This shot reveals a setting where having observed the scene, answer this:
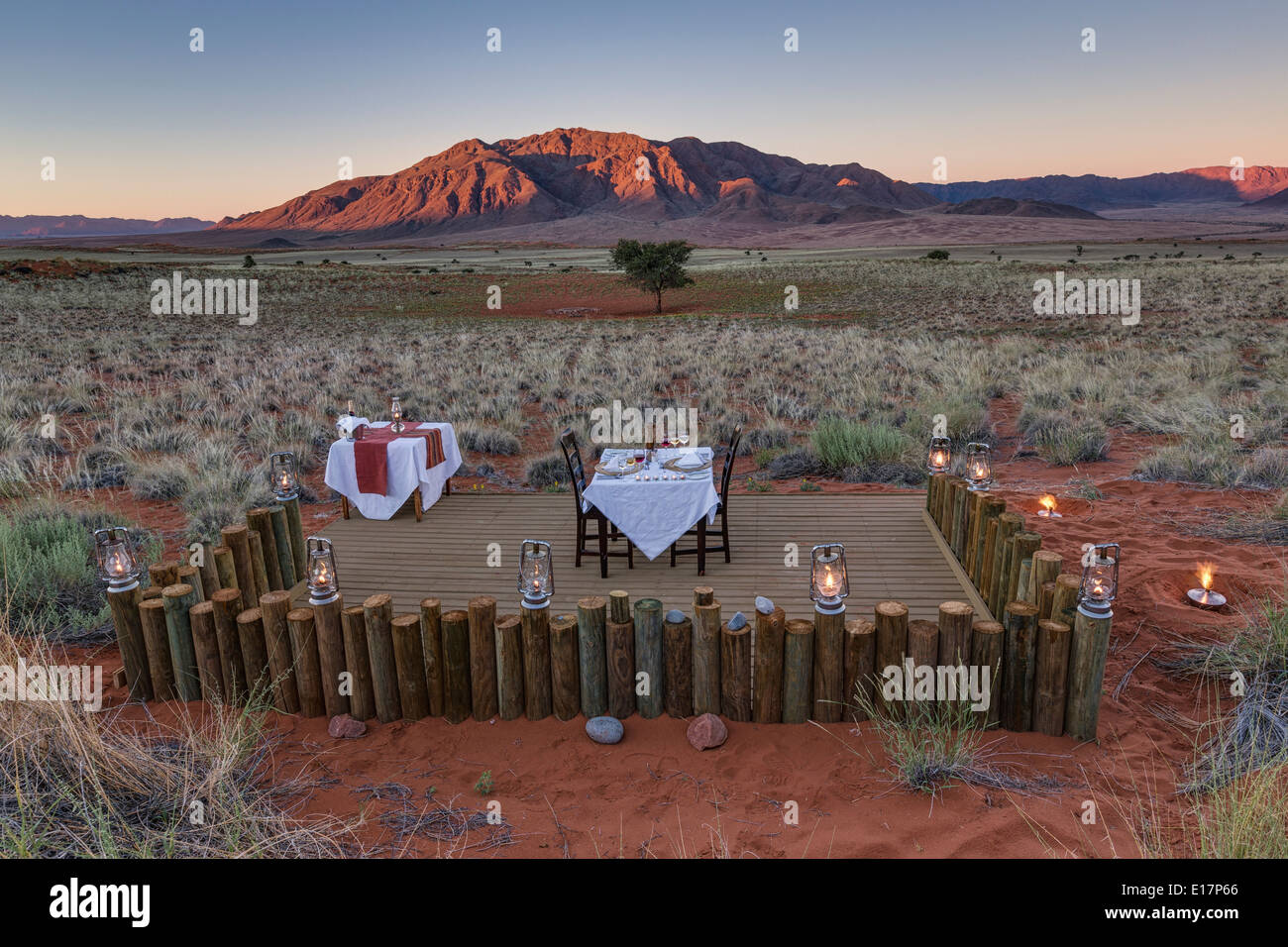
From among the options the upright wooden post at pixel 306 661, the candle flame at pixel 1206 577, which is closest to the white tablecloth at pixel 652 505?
the upright wooden post at pixel 306 661

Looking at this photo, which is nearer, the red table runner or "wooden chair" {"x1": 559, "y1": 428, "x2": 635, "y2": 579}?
"wooden chair" {"x1": 559, "y1": 428, "x2": 635, "y2": 579}

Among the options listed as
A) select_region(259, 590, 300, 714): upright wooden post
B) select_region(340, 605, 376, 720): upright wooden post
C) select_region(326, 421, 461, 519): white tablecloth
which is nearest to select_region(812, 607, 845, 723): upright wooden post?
select_region(340, 605, 376, 720): upright wooden post

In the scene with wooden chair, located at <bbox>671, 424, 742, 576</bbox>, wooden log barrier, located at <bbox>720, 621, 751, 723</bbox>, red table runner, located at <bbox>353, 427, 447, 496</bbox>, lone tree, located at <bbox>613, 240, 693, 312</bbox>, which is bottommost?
wooden log barrier, located at <bbox>720, 621, 751, 723</bbox>

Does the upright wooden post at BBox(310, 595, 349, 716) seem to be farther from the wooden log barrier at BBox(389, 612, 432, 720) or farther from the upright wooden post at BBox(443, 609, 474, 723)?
the upright wooden post at BBox(443, 609, 474, 723)

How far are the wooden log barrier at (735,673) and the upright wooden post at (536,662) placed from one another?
18.9 inches

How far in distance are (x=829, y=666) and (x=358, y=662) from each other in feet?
7.76

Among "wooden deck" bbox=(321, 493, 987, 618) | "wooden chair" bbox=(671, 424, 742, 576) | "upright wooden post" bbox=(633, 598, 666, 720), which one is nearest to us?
"upright wooden post" bbox=(633, 598, 666, 720)

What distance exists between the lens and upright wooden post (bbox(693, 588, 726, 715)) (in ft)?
12.0

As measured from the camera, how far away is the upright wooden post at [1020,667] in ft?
11.8

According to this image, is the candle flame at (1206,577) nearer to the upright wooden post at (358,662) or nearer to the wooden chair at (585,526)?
the wooden chair at (585,526)

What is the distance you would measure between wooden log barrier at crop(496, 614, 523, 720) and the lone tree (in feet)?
110

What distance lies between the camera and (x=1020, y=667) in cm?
364
